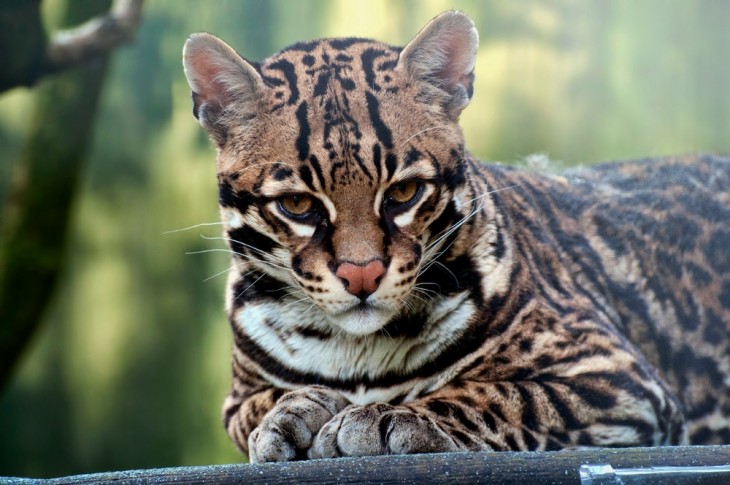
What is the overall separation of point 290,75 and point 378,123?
46 centimetres

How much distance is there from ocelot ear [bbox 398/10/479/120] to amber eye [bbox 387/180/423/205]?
0.41 m

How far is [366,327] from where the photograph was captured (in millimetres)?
3510

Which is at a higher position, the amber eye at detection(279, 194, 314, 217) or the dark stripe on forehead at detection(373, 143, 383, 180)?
the dark stripe on forehead at detection(373, 143, 383, 180)

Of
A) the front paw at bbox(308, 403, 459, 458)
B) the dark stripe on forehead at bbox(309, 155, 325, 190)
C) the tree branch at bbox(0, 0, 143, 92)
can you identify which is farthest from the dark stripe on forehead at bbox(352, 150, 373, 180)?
the tree branch at bbox(0, 0, 143, 92)

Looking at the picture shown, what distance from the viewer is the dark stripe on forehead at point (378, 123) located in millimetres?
3564

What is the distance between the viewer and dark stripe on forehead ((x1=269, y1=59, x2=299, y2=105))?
3.73 metres

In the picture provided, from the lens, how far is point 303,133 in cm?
359

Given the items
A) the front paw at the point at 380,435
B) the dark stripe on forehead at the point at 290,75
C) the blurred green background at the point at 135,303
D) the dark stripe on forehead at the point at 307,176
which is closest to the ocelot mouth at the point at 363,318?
the front paw at the point at 380,435

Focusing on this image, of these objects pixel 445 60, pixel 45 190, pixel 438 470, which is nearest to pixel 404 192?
pixel 445 60

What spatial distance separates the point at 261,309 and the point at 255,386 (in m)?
0.40

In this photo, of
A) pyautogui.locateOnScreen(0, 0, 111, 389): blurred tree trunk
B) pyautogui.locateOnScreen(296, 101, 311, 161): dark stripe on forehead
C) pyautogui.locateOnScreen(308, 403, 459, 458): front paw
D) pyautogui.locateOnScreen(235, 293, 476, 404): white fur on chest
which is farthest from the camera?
pyautogui.locateOnScreen(0, 0, 111, 389): blurred tree trunk

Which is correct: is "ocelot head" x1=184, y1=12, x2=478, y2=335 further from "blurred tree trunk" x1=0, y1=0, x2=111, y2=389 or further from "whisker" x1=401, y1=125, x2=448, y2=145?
"blurred tree trunk" x1=0, y1=0, x2=111, y2=389

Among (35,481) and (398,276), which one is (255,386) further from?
(35,481)

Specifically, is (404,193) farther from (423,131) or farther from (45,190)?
(45,190)
